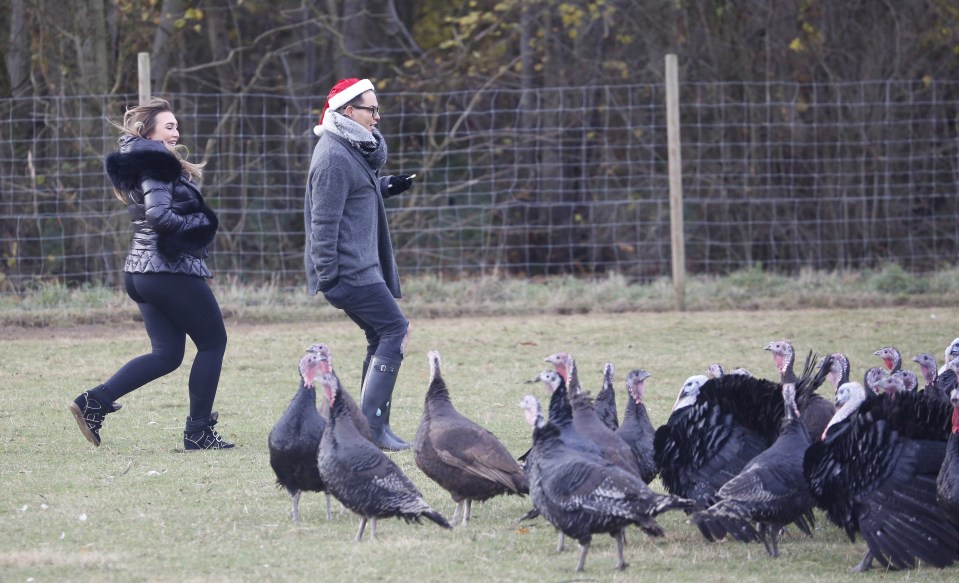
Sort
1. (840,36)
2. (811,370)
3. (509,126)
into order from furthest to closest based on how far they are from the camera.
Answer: (840,36) < (509,126) < (811,370)

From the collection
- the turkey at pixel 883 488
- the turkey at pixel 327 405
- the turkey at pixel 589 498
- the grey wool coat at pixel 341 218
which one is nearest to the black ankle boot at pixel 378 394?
the grey wool coat at pixel 341 218

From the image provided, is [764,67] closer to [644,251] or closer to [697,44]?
[697,44]

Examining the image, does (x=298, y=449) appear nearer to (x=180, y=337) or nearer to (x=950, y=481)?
(x=180, y=337)

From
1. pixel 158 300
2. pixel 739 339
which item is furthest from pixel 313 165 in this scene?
pixel 739 339

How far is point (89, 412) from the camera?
741cm

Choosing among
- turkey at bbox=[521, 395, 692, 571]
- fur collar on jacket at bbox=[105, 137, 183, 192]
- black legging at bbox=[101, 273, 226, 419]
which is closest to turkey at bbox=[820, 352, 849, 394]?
turkey at bbox=[521, 395, 692, 571]

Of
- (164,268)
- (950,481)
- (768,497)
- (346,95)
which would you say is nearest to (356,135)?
(346,95)

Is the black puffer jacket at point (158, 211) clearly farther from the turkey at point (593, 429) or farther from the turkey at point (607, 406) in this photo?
the turkey at point (607, 406)

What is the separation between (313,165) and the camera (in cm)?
743

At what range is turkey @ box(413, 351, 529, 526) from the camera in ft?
19.6

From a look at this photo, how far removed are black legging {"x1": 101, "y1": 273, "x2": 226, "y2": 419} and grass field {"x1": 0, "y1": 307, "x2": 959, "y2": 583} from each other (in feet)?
1.31

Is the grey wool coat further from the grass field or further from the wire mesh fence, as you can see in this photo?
the wire mesh fence

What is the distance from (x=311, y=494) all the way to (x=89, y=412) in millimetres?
1571

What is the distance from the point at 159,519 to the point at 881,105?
37.7ft
